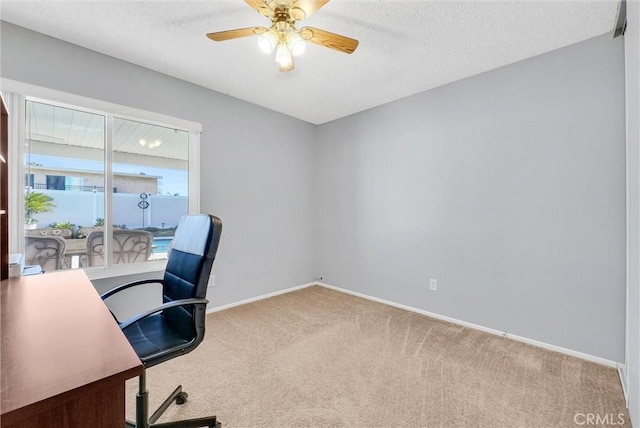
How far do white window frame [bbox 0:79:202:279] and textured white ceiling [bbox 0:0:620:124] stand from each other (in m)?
0.43

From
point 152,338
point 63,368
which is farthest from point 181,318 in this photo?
point 63,368

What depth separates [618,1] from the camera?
175cm

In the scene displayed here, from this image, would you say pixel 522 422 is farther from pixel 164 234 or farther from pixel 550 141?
pixel 164 234

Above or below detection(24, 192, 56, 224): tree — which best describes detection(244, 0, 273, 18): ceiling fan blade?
above

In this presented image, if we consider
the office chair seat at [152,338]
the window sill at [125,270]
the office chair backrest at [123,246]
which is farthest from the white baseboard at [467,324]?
the office chair seat at [152,338]

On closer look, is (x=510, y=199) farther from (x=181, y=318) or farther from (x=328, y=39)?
(x=181, y=318)

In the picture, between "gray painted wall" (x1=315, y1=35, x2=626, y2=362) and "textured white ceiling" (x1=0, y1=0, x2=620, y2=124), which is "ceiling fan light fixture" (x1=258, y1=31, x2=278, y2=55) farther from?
"gray painted wall" (x1=315, y1=35, x2=626, y2=362)

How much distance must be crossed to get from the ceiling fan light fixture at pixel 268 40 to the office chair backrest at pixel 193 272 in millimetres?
1089

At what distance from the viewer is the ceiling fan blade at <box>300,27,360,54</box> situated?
65.5 inches

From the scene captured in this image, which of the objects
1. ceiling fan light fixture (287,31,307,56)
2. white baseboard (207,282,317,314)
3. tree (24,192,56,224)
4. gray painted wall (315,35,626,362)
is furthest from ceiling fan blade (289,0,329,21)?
white baseboard (207,282,317,314)

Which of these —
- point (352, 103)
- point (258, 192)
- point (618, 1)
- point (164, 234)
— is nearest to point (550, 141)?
point (618, 1)

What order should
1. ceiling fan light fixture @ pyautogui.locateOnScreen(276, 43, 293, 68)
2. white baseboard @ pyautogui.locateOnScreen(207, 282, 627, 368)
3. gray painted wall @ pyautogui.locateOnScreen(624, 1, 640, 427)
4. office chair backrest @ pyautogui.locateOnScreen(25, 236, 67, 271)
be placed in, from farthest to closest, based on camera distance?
office chair backrest @ pyautogui.locateOnScreen(25, 236, 67, 271) → white baseboard @ pyautogui.locateOnScreen(207, 282, 627, 368) → ceiling fan light fixture @ pyautogui.locateOnScreen(276, 43, 293, 68) → gray painted wall @ pyautogui.locateOnScreen(624, 1, 640, 427)

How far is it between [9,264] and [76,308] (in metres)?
0.96

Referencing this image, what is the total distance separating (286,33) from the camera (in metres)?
1.71
